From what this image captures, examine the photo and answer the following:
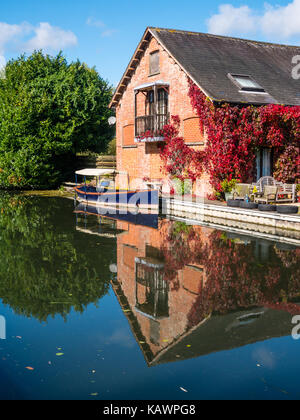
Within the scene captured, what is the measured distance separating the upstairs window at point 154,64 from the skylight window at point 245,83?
4618 millimetres

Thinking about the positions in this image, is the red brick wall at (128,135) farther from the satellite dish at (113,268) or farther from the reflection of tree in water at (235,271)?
the satellite dish at (113,268)

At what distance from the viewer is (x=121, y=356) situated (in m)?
5.28

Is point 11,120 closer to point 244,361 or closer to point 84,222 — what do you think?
point 84,222

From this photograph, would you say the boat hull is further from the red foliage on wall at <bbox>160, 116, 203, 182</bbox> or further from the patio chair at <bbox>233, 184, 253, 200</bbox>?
the red foliage on wall at <bbox>160, 116, 203, 182</bbox>

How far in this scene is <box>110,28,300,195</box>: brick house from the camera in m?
20.8

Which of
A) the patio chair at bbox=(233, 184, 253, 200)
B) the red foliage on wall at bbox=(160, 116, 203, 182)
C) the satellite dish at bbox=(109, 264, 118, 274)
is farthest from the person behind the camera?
the red foliage on wall at bbox=(160, 116, 203, 182)

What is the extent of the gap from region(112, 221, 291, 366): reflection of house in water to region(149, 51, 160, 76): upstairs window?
17025mm

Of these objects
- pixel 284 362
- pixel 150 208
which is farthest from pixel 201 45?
pixel 284 362

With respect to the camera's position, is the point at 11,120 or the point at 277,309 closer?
the point at 277,309

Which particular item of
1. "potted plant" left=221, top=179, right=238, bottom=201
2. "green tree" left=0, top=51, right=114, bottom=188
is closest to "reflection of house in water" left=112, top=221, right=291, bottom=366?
"potted plant" left=221, top=179, right=238, bottom=201

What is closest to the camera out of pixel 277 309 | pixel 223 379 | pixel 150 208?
pixel 223 379

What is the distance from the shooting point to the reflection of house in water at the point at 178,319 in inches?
219

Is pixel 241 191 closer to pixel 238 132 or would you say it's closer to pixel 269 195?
pixel 269 195
